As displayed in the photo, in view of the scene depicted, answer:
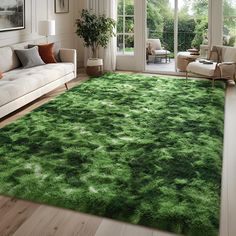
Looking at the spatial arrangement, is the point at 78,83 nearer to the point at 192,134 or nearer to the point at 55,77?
the point at 55,77

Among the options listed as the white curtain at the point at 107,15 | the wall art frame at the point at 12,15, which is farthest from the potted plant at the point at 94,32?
the wall art frame at the point at 12,15

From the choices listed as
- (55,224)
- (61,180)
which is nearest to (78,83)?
(61,180)

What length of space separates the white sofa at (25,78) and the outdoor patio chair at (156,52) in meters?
2.35

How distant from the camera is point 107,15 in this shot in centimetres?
777

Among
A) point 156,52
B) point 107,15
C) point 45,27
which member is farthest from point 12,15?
point 156,52

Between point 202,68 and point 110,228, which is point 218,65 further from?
point 110,228

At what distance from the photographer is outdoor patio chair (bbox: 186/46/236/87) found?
6.30m

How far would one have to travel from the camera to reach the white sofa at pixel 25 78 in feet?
14.8

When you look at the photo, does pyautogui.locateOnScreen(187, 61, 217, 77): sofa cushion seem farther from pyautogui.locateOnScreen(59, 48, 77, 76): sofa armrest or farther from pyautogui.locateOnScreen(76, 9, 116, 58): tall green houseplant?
pyautogui.locateOnScreen(59, 48, 77, 76): sofa armrest

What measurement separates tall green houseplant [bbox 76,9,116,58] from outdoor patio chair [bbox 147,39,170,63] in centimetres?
101

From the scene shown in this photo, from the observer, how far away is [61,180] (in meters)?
2.99

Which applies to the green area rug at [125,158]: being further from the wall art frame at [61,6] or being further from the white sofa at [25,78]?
the wall art frame at [61,6]

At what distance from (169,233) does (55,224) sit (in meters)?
0.77

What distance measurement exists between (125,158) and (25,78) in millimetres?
2242
